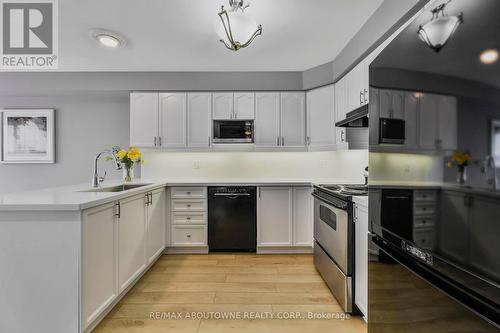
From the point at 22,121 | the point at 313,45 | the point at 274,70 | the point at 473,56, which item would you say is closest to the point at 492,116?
the point at 473,56

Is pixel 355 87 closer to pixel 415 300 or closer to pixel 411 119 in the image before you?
pixel 411 119

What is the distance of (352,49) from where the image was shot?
2.56 metres

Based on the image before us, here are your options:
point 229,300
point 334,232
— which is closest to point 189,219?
point 229,300

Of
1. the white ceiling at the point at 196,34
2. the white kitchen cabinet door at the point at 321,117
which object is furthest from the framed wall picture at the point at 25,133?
the white kitchen cabinet door at the point at 321,117

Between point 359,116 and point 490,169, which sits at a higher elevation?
point 359,116

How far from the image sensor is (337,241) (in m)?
2.06

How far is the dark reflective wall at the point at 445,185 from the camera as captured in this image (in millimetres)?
562

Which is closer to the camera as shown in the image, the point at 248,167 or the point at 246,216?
the point at 246,216

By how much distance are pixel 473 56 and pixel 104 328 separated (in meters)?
2.44

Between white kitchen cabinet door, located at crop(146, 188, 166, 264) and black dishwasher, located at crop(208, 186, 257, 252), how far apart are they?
593 millimetres

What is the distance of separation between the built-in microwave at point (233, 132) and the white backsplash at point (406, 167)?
7.97 feet

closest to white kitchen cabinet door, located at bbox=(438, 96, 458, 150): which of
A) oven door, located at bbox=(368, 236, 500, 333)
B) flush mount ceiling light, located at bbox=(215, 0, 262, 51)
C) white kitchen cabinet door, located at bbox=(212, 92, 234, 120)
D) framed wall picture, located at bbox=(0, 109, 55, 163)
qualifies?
oven door, located at bbox=(368, 236, 500, 333)

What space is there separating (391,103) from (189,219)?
9.25 feet

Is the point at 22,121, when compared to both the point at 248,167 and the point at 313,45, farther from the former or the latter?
the point at 313,45
